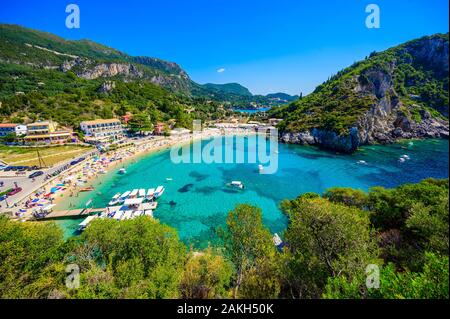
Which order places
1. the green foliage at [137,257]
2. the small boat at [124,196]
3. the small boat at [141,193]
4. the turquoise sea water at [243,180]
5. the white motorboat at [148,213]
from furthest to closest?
the small boat at [141,193] < the small boat at [124,196] < the turquoise sea water at [243,180] < the white motorboat at [148,213] < the green foliage at [137,257]

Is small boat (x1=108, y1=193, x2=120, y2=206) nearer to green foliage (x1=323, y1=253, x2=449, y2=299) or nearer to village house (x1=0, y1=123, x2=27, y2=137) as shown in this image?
green foliage (x1=323, y1=253, x2=449, y2=299)

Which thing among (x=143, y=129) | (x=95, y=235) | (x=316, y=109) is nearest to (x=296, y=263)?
(x=95, y=235)

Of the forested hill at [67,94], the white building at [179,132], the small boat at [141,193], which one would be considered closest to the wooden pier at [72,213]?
the small boat at [141,193]

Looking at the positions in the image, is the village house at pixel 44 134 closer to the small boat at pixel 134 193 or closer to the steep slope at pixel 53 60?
the small boat at pixel 134 193

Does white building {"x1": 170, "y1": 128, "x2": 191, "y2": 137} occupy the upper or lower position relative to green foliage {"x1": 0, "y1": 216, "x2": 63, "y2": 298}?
upper

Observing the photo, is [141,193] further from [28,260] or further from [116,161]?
[116,161]

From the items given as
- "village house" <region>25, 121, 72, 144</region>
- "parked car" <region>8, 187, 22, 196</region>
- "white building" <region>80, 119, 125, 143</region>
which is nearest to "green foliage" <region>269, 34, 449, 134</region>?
"white building" <region>80, 119, 125, 143</region>
